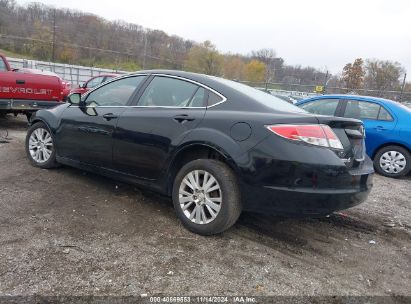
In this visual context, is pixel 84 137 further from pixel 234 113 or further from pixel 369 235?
pixel 369 235

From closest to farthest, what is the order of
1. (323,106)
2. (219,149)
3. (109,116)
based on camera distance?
(219,149)
(109,116)
(323,106)

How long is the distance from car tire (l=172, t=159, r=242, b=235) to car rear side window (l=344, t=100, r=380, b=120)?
483cm

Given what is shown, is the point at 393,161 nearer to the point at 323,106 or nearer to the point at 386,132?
the point at 386,132

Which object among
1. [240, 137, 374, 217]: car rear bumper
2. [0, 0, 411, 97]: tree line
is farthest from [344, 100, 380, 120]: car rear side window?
[0, 0, 411, 97]: tree line

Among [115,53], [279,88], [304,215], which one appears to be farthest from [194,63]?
[304,215]

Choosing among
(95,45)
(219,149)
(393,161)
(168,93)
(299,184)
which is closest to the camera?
(299,184)

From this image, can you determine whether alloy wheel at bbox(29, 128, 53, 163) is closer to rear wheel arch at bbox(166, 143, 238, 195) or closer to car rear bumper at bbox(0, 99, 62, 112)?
rear wheel arch at bbox(166, 143, 238, 195)

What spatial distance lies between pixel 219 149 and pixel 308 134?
0.78 metres

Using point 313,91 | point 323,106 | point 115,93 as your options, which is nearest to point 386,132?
point 323,106

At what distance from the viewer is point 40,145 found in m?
5.30

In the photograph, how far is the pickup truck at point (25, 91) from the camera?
813 cm

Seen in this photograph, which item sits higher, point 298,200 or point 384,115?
point 384,115

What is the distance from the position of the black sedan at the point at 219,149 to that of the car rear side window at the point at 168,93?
1cm

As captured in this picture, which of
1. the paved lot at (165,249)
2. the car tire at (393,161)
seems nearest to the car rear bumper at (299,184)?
the paved lot at (165,249)
